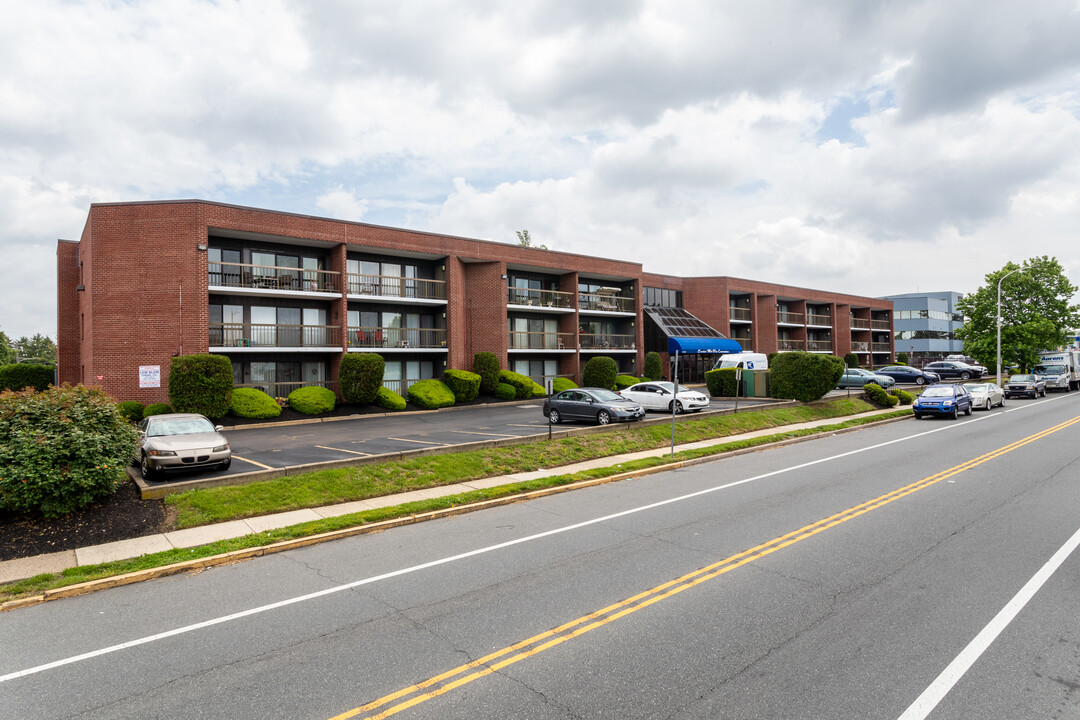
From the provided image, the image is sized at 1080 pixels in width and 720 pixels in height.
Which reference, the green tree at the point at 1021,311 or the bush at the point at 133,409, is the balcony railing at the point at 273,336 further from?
the green tree at the point at 1021,311

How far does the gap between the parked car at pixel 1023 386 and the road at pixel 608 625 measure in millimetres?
36055

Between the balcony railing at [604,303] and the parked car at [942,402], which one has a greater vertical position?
the balcony railing at [604,303]

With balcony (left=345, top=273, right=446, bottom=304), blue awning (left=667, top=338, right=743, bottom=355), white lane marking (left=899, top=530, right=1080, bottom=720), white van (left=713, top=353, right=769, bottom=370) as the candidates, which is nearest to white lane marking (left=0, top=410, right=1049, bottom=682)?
white lane marking (left=899, top=530, right=1080, bottom=720)

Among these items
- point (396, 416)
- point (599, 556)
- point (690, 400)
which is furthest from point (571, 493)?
point (396, 416)

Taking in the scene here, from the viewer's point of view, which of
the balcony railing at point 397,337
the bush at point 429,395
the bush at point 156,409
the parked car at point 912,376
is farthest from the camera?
the parked car at point 912,376

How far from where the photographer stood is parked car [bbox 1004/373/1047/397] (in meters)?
38.8

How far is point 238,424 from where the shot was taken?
2323 cm

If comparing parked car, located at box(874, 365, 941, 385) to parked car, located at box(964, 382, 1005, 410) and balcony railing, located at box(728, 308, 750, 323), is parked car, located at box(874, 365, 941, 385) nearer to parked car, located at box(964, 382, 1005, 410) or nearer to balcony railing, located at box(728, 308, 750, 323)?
parked car, located at box(964, 382, 1005, 410)

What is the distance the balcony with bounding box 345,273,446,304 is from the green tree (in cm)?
4175

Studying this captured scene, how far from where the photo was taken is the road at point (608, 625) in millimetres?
4531

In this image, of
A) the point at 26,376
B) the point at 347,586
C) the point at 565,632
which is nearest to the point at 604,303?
the point at 26,376

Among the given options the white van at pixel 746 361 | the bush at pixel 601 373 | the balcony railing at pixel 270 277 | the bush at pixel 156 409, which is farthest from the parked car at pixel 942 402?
the bush at pixel 156 409

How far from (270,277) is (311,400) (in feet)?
21.4

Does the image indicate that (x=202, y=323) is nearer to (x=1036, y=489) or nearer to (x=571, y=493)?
(x=571, y=493)
